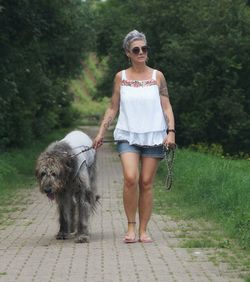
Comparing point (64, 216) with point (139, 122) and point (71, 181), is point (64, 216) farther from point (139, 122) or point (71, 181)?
point (139, 122)

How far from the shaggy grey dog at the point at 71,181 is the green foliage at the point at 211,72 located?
1706cm

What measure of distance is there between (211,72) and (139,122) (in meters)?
18.3

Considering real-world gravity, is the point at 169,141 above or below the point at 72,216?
above

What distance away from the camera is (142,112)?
9211 millimetres

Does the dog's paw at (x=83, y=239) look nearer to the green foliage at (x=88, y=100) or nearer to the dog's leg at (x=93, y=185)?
the dog's leg at (x=93, y=185)

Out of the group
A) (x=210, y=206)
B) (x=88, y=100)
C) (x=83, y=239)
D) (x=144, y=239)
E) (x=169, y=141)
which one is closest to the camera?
(x=169, y=141)

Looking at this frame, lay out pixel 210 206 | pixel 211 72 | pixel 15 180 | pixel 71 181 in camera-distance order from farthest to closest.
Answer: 1. pixel 211 72
2. pixel 15 180
3. pixel 210 206
4. pixel 71 181

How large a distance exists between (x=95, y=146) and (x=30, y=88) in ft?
68.1

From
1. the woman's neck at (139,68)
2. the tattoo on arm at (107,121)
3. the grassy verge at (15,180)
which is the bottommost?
the grassy verge at (15,180)

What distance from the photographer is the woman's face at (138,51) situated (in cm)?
920

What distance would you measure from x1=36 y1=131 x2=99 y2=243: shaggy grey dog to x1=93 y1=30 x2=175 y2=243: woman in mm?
563

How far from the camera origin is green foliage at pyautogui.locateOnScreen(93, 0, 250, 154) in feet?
88.0

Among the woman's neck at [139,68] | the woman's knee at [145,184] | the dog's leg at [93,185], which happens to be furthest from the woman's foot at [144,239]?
the woman's neck at [139,68]

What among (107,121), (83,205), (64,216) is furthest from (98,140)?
(64,216)
